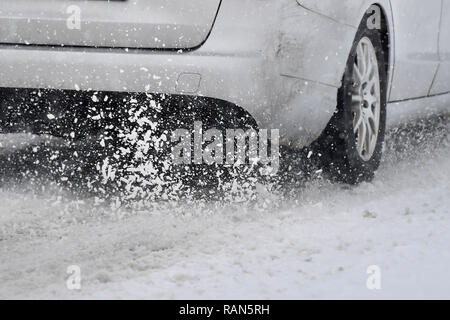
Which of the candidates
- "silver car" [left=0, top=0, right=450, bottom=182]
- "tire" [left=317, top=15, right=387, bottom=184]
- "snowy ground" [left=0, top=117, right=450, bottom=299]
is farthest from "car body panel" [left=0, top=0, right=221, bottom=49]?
"tire" [left=317, top=15, right=387, bottom=184]

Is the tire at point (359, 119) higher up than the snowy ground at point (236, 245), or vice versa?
the tire at point (359, 119)

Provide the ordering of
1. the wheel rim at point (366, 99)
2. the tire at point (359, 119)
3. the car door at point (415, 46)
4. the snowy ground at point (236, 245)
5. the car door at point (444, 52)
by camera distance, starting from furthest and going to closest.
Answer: the car door at point (444, 52), the car door at point (415, 46), the wheel rim at point (366, 99), the tire at point (359, 119), the snowy ground at point (236, 245)

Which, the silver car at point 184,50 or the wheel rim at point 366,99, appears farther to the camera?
the wheel rim at point 366,99

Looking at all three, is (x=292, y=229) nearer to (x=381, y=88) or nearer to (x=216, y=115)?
(x=216, y=115)

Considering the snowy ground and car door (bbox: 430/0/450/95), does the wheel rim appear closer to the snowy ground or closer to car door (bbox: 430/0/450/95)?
the snowy ground

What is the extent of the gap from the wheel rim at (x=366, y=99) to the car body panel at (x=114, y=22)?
A: 110cm

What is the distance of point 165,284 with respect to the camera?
10.1 ft

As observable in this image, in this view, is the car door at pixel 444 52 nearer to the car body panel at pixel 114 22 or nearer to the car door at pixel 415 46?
the car door at pixel 415 46

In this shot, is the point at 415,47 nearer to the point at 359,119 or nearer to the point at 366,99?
the point at 366,99

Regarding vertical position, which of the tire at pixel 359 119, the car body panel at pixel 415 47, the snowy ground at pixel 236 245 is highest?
the car body panel at pixel 415 47

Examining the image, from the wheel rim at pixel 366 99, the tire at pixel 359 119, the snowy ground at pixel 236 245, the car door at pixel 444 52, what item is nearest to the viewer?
the snowy ground at pixel 236 245

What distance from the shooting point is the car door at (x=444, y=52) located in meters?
5.77

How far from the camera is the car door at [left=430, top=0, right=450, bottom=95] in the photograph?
577cm

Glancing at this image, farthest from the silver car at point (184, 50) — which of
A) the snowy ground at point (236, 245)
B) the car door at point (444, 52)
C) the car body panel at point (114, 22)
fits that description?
the car door at point (444, 52)
